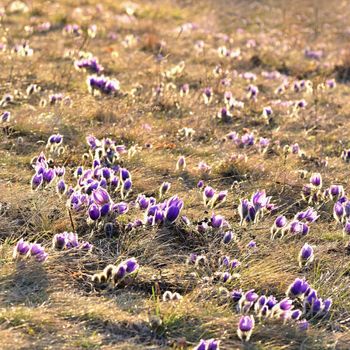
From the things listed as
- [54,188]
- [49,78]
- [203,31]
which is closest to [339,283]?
[54,188]

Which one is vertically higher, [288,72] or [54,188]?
[54,188]

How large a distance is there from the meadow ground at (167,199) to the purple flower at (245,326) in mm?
55

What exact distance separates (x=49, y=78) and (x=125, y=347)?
4.39 meters

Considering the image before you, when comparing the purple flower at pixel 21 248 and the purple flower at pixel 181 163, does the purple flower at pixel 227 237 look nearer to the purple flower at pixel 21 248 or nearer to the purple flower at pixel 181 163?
the purple flower at pixel 21 248

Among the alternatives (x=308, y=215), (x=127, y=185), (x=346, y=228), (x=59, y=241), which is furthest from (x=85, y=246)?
(x=346, y=228)

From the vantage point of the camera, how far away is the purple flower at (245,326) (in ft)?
8.63

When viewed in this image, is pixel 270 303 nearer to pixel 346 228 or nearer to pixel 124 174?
pixel 346 228

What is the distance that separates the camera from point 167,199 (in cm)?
391

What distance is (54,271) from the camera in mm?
3002

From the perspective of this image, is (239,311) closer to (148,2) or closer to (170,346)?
(170,346)

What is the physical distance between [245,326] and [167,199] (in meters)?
1.41

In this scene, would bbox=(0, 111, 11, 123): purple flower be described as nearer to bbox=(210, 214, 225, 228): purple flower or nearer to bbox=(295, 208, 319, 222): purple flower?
bbox=(210, 214, 225, 228): purple flower

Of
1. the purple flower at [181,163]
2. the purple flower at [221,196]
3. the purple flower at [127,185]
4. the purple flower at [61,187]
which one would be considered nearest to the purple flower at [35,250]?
the purple flower at [61,187]

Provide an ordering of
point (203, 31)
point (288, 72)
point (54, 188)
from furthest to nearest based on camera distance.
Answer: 1. point (203, 31)
2. point (288, 72)
3. point (54, 188)
